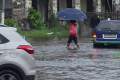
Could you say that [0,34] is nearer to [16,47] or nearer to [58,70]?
[16,47]

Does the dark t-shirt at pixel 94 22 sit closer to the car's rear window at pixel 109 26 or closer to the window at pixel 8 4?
the car's rear window at pixel 109 26

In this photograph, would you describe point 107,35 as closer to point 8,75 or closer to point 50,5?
point 8,75

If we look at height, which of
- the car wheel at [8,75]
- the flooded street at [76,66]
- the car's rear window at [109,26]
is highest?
the car's rear window at [109,26]

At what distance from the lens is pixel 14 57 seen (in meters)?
7.94

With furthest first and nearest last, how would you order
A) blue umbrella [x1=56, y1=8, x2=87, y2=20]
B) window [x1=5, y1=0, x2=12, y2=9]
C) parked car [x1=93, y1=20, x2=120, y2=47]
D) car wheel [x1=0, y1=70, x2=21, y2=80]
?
1. window [x1=5, y1=0, x2=12, y2=9]
2. blue umbrella [x1=56, y1=8, x2=87, y2=20]
3. parked car [x1=93, y1=20, x2=120, y2=47]
4. car wheel [x1=0, y1=70, x2=21, y2=80]

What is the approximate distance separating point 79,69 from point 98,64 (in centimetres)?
137

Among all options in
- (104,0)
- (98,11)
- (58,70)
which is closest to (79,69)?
(58,70)

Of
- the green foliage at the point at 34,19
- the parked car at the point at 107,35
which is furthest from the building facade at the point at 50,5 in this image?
the parked car at the point at 107,35

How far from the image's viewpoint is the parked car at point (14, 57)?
7871 mm

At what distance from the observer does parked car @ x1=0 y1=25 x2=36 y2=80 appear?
7871 millimetres

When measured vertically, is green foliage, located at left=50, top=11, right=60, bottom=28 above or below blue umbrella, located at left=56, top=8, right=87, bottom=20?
below

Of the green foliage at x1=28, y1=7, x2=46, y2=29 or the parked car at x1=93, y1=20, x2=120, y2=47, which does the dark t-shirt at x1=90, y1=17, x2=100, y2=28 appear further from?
the parked car at x1=93, y1=20, x2=120, y2=47

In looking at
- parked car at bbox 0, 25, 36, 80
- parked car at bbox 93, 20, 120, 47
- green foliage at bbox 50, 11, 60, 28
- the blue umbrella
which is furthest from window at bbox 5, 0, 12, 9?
parked car at bbox 0, 25, 36, 80

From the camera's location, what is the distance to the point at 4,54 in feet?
25.8
